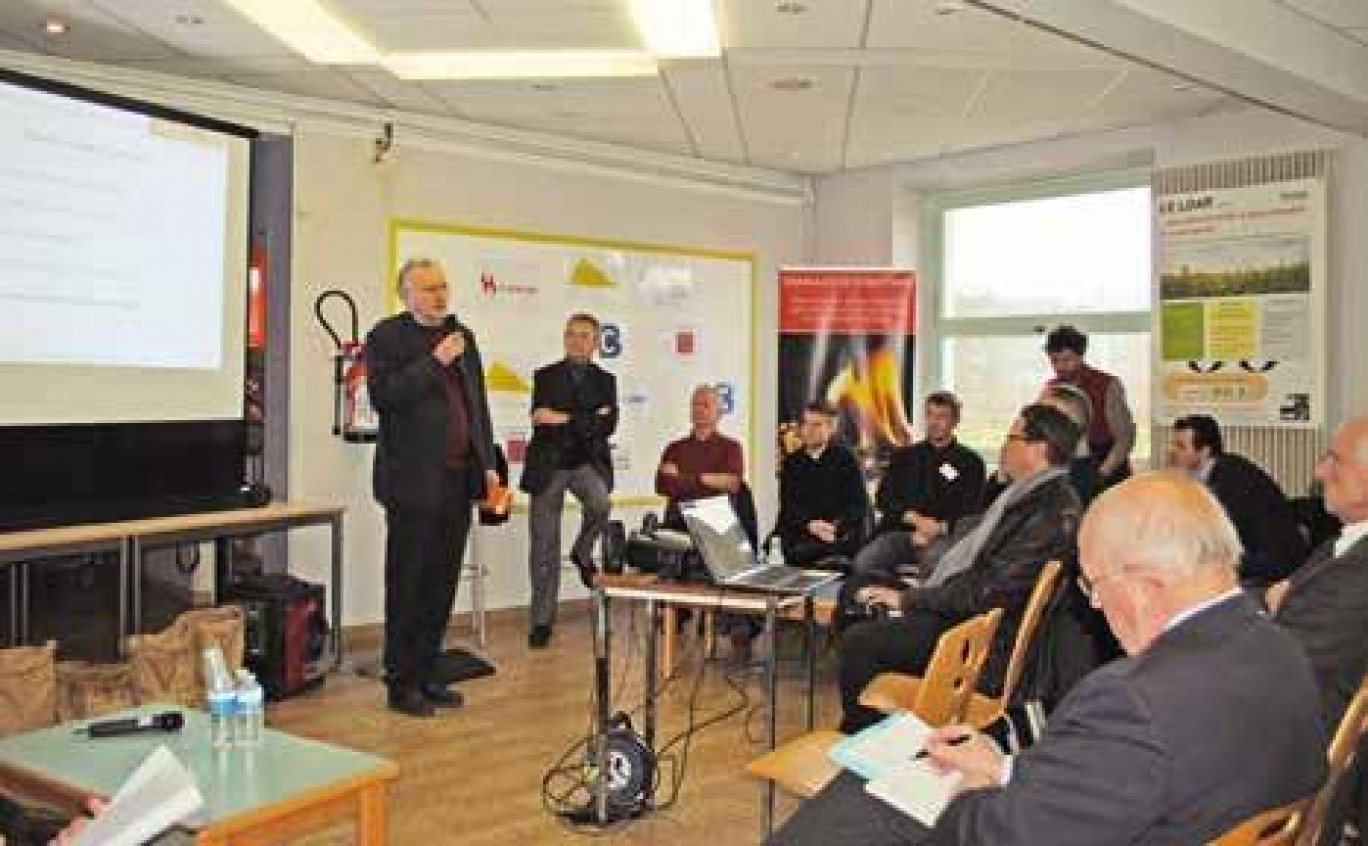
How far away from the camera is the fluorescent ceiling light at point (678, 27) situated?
4.73 meters

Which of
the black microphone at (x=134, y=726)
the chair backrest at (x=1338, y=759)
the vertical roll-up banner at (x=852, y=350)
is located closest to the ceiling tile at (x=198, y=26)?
the black microphone at (x=134, y=726)

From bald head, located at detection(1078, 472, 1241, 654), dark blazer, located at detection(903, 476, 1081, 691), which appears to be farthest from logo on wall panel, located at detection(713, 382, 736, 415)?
bald head, located at detection(1078, 472, 1241, 654)

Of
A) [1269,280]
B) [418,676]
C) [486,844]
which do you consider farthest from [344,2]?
[1269,280]

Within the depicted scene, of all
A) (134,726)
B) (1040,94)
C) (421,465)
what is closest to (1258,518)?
(1040,94)

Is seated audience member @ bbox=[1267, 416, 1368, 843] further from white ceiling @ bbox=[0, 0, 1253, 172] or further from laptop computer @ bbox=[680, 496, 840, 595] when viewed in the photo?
white ceiling @ bbox=[0, 0, 1253, 172]

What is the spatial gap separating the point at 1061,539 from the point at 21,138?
3761 mm

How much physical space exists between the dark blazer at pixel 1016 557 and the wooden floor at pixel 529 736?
0.86m

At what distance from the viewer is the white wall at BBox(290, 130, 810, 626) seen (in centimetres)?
625

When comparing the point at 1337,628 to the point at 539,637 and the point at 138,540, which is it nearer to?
the point at 138,540

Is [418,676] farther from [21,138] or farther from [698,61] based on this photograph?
[698,61]

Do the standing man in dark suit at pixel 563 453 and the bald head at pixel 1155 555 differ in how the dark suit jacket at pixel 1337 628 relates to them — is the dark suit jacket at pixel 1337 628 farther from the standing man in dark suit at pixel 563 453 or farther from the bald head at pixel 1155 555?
the standing man in dark suit at pixel 563 453

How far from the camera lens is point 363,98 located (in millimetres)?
6266

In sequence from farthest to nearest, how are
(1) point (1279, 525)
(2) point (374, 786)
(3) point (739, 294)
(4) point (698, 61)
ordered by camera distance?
(3) point (739, 294), (4) point (698, 61), (1) point (1279, 525), (2) point (374, 786)

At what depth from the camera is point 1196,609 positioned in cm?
176
